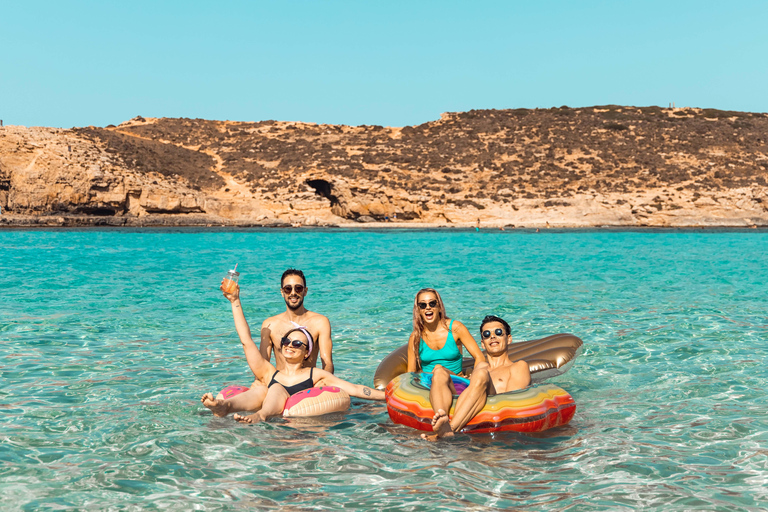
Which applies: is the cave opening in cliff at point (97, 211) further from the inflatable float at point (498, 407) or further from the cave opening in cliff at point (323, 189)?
the inflatable float at point (498, 407)

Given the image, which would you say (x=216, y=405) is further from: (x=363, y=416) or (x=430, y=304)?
(x=430, y=304)

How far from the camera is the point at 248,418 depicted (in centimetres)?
554

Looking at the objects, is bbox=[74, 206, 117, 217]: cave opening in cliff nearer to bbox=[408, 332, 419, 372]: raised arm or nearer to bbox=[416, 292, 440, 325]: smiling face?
bbox=[408, 332, 419, 372]: raised arm

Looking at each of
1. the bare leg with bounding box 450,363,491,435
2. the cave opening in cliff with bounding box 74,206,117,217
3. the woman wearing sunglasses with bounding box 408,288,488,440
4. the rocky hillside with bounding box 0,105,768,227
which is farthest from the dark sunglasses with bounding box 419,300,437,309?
the cave opening in cliff with bounding box 74,206,117,217

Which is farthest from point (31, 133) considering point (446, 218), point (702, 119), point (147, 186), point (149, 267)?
point (702, 119)

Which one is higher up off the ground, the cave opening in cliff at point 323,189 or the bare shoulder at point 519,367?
the cave opening in cliff at point 323,189

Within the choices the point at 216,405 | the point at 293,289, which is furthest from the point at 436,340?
the point at 216,405

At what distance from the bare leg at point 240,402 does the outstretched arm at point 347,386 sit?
0.51m

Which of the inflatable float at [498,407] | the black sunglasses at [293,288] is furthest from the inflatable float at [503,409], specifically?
the black sunglasses at [293,288]

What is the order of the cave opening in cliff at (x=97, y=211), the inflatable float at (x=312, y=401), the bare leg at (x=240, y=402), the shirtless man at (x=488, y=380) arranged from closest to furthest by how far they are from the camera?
the shirtless man at (x=488, y=380)
the bare leg at (x=240, y=402)
the inflatable float at (x=312, y=401)
the cave opening in cliff at (x=97, y=211)

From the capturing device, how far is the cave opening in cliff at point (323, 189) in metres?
57.9

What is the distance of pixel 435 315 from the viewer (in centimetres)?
588

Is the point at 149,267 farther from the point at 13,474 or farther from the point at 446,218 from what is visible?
the point at 446,218

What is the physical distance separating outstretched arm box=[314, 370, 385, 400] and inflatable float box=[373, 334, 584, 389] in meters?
0.25
